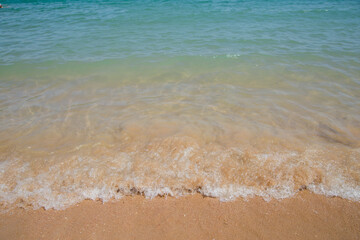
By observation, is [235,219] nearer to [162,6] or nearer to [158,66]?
[158,66]

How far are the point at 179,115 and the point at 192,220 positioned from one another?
238 cm

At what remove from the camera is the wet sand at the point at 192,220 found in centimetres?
255

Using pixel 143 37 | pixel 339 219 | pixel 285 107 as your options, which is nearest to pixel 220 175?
pixel 339 219

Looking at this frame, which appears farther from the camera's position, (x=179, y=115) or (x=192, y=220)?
(x=179, y=115)

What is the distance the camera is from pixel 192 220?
2688 mm

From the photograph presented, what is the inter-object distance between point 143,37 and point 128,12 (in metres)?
6.33

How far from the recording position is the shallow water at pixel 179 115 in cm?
314

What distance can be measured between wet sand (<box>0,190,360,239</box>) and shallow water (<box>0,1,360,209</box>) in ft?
0.49

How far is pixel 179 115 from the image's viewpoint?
15.3 feet

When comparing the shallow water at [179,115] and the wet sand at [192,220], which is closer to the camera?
the wet sand at [192,220]

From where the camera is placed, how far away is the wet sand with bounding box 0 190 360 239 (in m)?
2.55

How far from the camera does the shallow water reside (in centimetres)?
314

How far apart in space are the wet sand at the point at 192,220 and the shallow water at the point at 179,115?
5.9 inches

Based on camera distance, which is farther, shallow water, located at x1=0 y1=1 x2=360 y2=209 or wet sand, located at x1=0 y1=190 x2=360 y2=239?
shallow water, located at x1=0 y1=1 x2=360 y2=209
